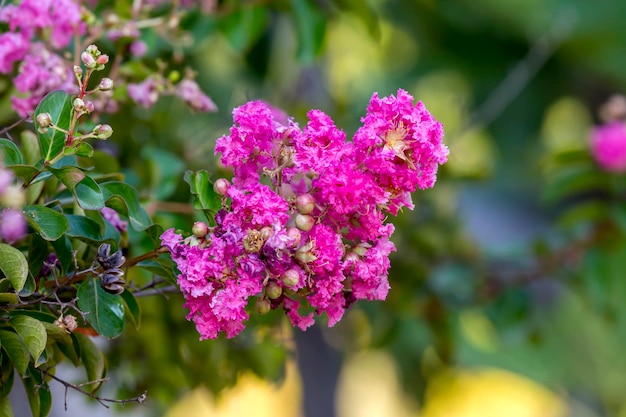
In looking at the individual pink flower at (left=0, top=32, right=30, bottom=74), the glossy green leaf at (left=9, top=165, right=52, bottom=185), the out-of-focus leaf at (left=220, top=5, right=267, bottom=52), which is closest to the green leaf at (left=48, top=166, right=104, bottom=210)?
the glossy green leaf at (left=9, top=165, right=52, bottom=185)

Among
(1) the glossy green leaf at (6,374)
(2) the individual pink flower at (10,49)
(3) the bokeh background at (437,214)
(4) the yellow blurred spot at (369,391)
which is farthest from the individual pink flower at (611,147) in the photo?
(4) the yellow blurred spot at (369,391)

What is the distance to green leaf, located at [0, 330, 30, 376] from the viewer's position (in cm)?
67

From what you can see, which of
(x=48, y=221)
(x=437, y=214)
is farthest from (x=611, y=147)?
(x=48, y=221)

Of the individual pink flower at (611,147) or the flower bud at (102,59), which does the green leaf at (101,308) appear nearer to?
the flower bud at (102,59)

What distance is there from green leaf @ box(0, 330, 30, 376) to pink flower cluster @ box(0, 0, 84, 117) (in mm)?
291

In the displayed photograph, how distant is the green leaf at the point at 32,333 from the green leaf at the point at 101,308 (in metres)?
0.05

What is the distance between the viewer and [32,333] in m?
0.65

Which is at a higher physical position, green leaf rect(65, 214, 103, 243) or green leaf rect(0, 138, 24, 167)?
green leaf rect(0, 138, 24, 167)

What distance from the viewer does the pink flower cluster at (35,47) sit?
0.90m

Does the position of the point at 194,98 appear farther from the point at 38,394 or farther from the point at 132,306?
the point at 38,394

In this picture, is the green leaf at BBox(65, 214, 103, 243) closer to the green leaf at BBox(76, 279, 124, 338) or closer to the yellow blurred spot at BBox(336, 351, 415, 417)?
the green leaf at BBox(76, 279, 124, 338)

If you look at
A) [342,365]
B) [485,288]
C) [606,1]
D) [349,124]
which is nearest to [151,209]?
[349,124]

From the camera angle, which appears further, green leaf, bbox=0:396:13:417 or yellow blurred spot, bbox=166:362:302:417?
yellow blurred spot, bbox=166:362:302:417

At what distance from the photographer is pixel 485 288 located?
191 cm
